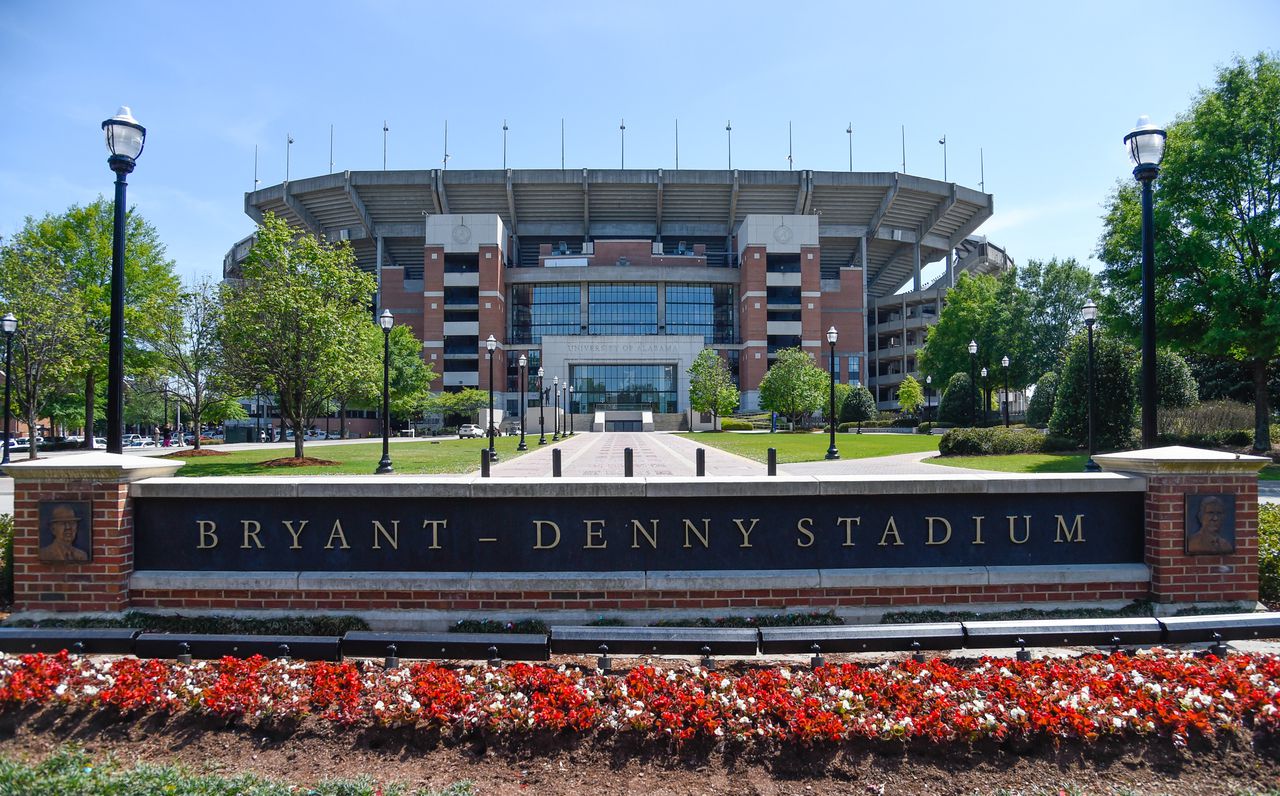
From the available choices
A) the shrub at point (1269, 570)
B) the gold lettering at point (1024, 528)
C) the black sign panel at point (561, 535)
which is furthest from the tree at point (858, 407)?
the black sign panel at point (561, 535)

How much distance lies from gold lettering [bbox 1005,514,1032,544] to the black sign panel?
0.13 ft

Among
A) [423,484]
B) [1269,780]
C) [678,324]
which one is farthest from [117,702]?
[678,324]

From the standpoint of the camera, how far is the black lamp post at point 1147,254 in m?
7.58

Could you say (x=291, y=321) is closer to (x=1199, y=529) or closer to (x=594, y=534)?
(x=594, y=534)

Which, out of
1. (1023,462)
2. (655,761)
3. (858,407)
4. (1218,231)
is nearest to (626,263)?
(858,407)

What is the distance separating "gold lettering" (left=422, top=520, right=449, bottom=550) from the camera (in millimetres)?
6195

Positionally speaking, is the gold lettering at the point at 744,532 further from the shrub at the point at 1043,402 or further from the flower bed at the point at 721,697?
the shrub at the point at 1043,402

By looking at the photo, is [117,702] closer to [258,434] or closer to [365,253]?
[258,434]

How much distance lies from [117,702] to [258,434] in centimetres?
5254

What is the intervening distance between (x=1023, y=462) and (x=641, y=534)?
18.8 metres

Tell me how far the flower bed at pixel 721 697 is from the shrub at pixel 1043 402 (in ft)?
104

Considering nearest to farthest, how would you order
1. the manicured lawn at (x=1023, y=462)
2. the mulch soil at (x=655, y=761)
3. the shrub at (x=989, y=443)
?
the mulch soil at (x=655, y=761) → the manicured lawn at (x=1023, y=462) → the shrub at (x=989, y=443)

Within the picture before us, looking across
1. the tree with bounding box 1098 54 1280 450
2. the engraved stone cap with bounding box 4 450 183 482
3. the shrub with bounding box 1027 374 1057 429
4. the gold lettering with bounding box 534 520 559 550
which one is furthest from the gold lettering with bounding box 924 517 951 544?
the shrub with bounding box 1027 374 1057 429

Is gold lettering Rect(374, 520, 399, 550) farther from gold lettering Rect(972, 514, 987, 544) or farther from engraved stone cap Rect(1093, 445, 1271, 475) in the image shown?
engraved stone cap Rect(1093, 445, 1271, 475)
